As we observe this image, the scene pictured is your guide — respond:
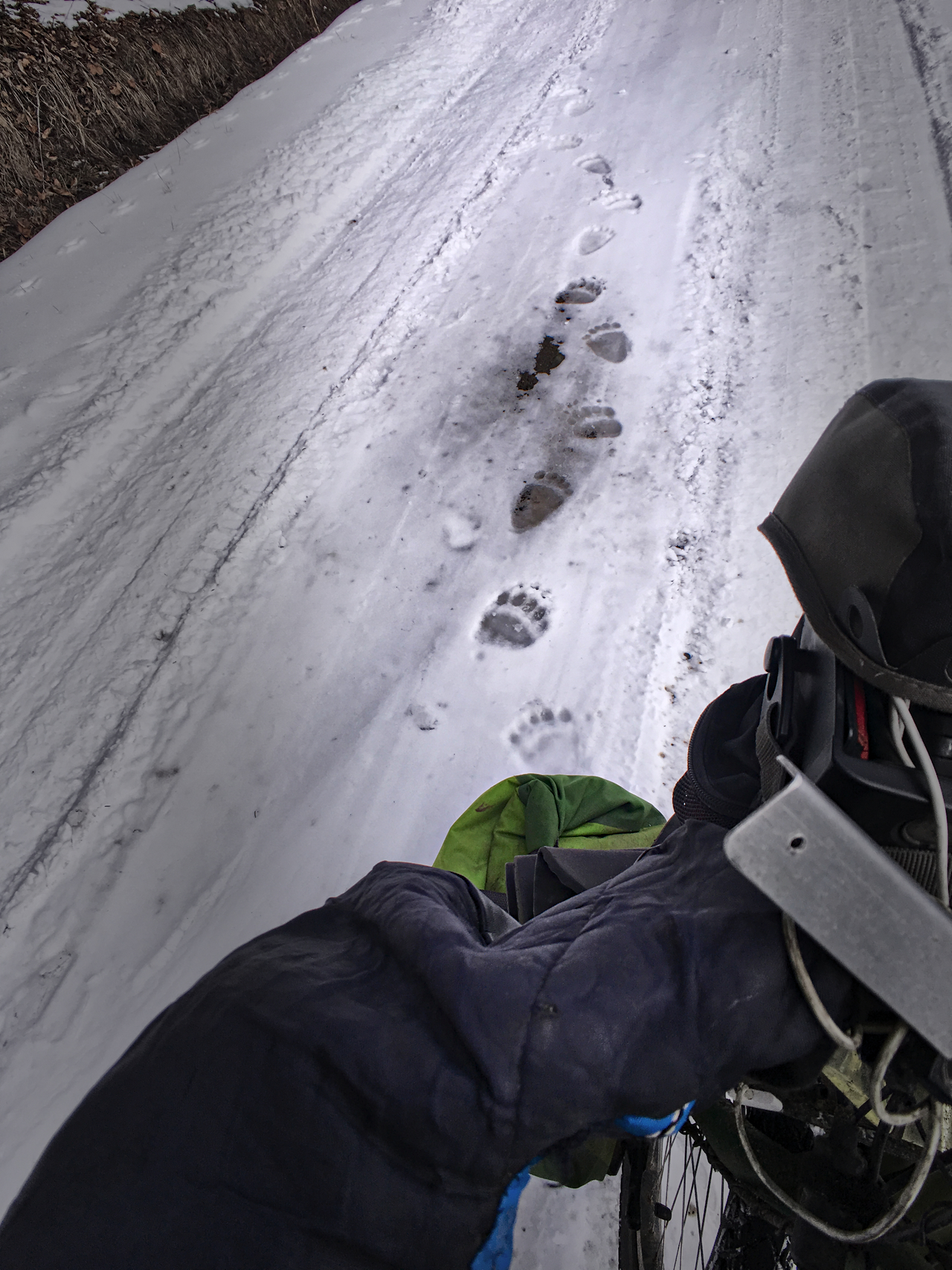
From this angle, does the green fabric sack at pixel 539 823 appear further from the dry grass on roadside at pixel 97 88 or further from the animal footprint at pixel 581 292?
the dry grass on roadside at pixel 97 88

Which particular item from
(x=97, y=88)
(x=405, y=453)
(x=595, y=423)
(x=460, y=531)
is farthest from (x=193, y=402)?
A: (x=97, y=88)

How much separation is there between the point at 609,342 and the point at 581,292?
0.35 metres

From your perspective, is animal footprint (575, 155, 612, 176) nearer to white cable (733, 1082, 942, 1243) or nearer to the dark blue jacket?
the dark blue jacket

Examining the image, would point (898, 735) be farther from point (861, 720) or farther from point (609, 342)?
point (609, 342)

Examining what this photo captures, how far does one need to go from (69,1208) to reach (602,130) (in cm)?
434

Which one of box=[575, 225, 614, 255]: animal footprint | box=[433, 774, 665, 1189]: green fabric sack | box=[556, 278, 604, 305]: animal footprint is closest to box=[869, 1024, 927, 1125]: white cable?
box=[433, 774, 665, 1189]: green fabric sack

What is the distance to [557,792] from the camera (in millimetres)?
1629

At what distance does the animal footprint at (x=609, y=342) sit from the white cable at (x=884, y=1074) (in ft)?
8.22

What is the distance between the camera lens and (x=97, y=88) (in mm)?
4012

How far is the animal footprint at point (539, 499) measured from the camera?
2.41m

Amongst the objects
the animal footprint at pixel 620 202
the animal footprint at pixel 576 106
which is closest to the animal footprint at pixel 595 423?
the animal footprint at pixel 620 202

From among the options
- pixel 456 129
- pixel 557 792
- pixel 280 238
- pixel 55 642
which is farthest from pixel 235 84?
pixel 557 792

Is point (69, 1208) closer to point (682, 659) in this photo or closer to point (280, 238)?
point (682, 659)

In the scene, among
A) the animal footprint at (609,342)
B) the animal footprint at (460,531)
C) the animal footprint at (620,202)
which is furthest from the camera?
the animal footprint at (620,202)
